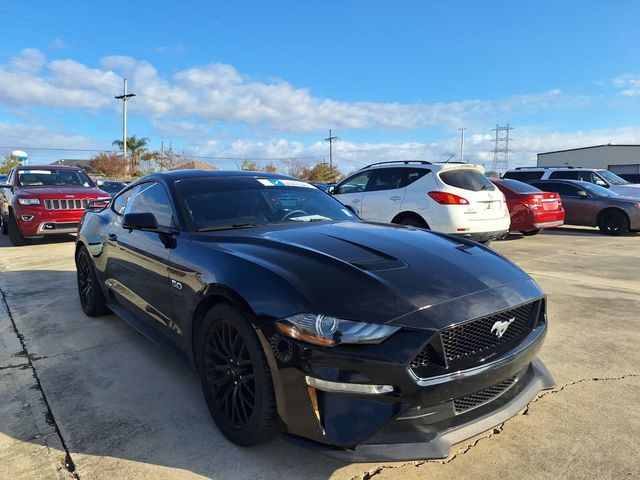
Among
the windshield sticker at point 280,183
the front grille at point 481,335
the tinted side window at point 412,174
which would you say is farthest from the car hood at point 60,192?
the front grille at point 481,335

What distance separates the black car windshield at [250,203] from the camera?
340cm

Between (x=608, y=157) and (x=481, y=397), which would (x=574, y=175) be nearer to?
(x=481, y=397)

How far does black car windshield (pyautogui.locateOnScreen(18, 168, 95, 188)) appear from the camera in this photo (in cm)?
1057

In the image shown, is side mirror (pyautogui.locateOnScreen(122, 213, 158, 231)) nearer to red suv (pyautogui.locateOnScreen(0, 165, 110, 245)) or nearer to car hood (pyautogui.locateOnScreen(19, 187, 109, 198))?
red suv (pyautogui.locateOnScreen(0, 165, 110, 245))

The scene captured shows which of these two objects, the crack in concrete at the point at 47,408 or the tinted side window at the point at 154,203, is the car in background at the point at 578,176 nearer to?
the tinted side window at the point at 154,203

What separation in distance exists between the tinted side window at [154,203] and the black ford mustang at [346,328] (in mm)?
140

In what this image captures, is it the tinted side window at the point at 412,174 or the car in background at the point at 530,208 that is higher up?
the tinted side window at the point at 412,174

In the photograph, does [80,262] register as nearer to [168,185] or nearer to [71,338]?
[71,338]

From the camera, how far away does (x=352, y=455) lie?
6.44 ft

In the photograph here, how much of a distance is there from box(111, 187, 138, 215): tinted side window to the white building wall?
56462 millimetres

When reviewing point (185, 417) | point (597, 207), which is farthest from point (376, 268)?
point (597, 207)

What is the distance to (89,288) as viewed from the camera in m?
4.90

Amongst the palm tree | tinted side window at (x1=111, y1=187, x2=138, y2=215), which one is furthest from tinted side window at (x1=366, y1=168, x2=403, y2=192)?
the palm tree

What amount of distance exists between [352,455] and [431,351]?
0.55 m
